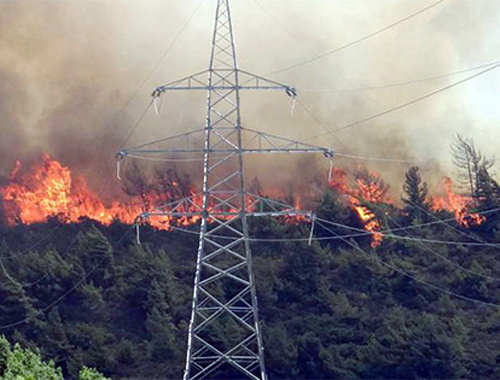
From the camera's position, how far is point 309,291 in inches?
3593

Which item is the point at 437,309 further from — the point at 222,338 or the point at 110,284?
the point at 110,284

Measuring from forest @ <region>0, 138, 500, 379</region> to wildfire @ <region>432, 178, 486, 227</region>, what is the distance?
27 cm

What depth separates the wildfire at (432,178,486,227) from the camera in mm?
97312

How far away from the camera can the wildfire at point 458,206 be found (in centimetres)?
9731

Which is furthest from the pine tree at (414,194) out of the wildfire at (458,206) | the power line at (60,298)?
the power line at (60,298)

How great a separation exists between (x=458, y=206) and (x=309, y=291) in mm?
21216

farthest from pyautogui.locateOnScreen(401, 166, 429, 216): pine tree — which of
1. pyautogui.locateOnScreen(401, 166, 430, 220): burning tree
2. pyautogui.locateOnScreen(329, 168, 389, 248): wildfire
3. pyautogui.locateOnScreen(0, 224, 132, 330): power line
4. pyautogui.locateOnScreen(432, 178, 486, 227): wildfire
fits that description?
pyautogui.locateOnScreen(0, 224, 132, 330): power line

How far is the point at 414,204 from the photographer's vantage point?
9694 cm

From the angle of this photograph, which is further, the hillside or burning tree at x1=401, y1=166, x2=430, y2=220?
burning tree at x1=401, y1=166, x2=430, y2=220

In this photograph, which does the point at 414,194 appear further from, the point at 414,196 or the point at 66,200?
the point at 66,200

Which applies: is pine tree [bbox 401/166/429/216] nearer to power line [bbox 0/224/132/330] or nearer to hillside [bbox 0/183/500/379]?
hillside [bbox 0/183/500/379]

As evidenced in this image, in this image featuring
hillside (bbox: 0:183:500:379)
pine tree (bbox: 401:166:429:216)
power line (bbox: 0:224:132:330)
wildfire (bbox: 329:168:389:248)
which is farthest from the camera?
pine tree (bbox: 401:166:429:216)

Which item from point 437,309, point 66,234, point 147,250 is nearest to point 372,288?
point 437,309

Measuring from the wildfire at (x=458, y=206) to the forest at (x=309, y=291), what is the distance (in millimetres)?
267
